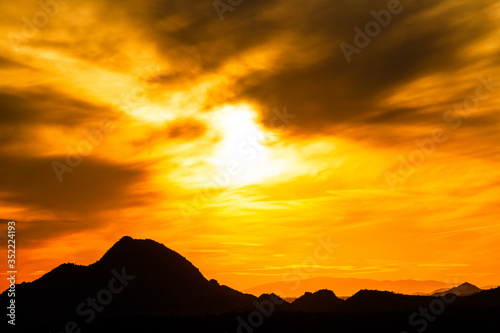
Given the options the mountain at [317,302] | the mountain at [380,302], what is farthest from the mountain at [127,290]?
the mountain at [380,302]

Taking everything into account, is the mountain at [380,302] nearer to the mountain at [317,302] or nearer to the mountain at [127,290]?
the mountain at [317,302]

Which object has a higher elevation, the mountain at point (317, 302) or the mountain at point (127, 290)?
the mountain at point (127, 290)

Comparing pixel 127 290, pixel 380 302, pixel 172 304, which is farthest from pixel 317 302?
pixel 127 290

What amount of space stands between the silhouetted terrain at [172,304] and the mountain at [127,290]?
0.41ft

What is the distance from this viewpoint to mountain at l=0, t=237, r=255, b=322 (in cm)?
6097

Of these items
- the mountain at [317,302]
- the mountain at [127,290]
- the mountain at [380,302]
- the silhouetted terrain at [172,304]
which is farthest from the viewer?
the mountain at [317,302]

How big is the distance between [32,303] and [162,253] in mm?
18892

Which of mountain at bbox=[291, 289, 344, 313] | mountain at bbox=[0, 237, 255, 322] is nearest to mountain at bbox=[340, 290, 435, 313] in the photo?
mountain at bbox=[291, 289, 344, 313]

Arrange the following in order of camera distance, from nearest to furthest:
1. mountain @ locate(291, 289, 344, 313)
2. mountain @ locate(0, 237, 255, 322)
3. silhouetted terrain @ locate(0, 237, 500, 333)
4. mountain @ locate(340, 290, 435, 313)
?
silhouetted terrain @ locate(0, 237, 500, 333) < mountain @ locate(0, 237, 255, 322) < mountain @ locate(340, 290, 435, 313) < mountain @ locate(291, 289, 344, 313)

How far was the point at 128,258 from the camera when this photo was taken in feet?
228

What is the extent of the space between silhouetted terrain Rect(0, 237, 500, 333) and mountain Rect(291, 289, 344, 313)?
164 mm

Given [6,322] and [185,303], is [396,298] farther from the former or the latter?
[6,322]

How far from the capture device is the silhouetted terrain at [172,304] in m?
40.5

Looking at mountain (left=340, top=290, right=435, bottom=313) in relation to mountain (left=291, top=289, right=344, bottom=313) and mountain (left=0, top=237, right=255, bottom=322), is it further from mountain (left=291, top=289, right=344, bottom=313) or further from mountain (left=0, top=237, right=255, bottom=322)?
mountain (left=0, top=237, right=255, bottom=322)
